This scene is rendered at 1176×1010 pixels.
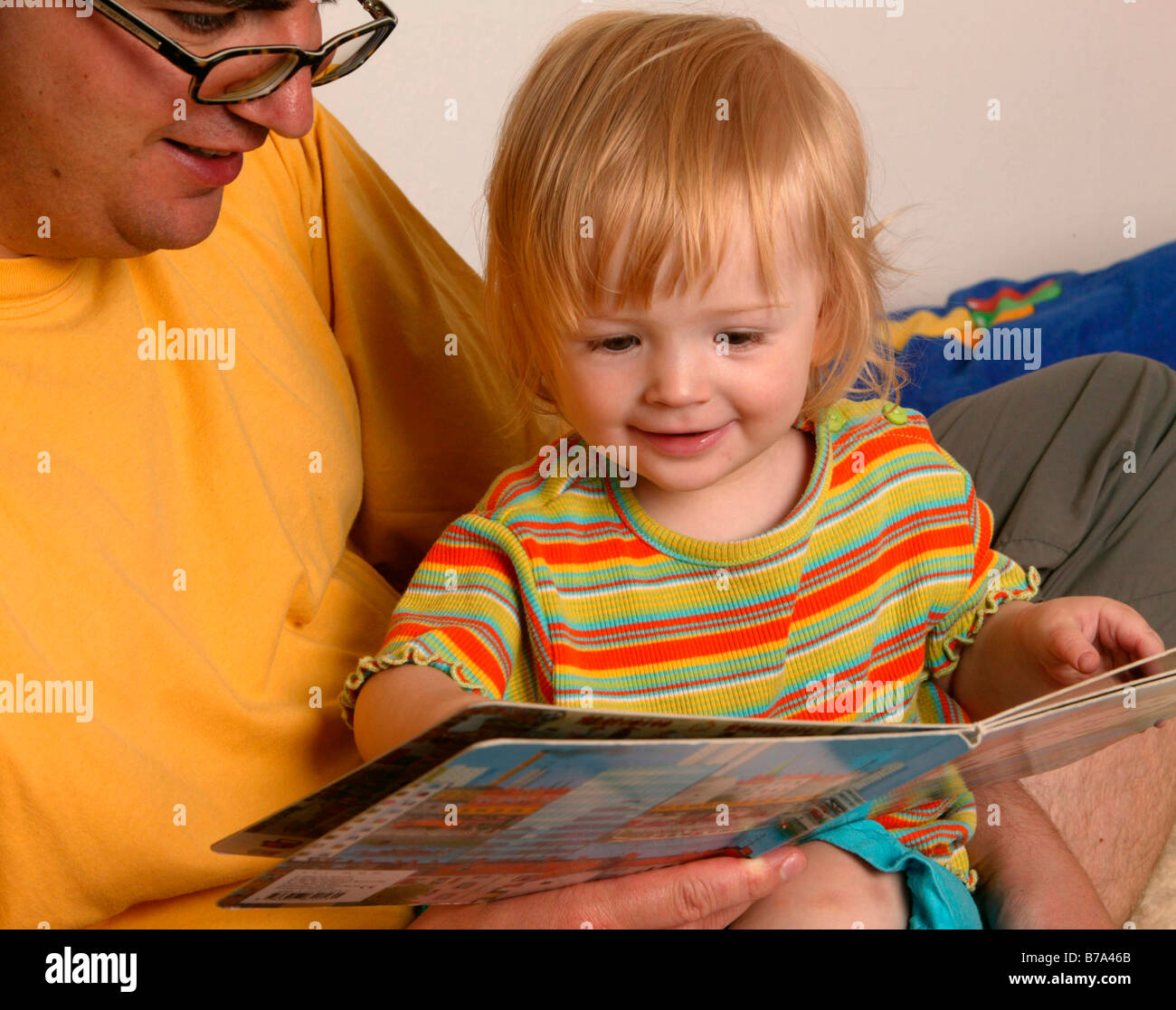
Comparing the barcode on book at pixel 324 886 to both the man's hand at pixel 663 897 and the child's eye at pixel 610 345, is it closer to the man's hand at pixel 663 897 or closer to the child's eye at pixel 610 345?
the man's hand at pixel 663 897

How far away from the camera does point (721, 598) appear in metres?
1.22

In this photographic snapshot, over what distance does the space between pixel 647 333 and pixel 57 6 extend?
512 millimetres

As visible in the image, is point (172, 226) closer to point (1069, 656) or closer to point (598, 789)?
point (598, 789)

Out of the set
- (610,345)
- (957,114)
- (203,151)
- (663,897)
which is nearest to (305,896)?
(663,897)

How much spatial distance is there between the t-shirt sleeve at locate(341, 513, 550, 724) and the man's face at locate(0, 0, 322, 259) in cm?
36

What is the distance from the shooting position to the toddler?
3.62ft

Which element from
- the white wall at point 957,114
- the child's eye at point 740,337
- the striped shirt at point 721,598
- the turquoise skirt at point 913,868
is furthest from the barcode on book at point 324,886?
the white wall at point 957,114

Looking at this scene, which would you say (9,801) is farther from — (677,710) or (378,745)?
(677,710)

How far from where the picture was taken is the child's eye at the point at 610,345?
113 cm

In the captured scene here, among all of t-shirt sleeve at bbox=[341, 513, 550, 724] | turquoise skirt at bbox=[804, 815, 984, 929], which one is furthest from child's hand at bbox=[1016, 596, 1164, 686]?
t-shirt sleeve at bbox=[341, 513, 550, 724]

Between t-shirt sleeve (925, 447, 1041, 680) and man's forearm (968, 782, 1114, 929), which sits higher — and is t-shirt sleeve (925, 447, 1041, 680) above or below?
above

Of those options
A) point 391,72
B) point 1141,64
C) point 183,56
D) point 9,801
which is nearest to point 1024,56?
point 1141,64

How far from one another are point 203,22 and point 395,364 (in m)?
0.49

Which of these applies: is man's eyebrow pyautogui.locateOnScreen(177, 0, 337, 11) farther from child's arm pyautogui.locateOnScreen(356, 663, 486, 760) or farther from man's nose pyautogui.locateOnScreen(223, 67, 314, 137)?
child's arm pyautogui.locateOnScreen(356, 663, 486, 760)
